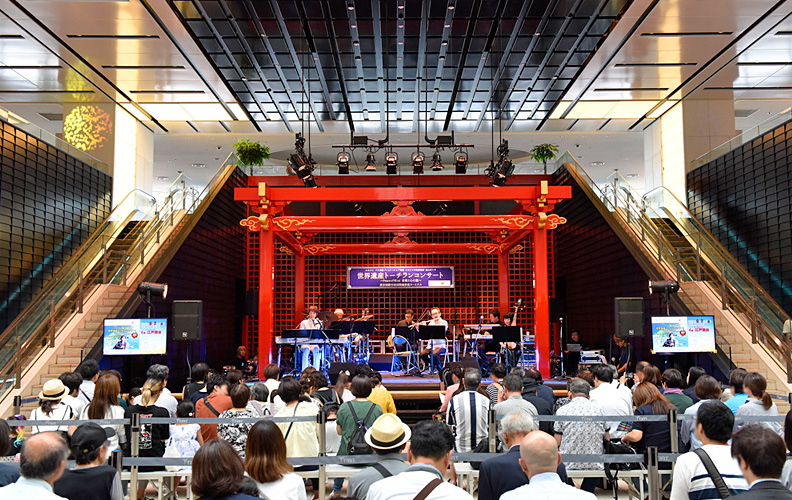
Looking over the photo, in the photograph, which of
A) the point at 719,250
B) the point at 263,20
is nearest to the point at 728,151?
the point at 719,250

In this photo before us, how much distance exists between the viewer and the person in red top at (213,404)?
18.9 feet

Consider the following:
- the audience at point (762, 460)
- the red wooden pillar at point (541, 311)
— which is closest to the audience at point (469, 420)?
the audience at point (762, 460)

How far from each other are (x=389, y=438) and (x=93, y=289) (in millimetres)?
9356

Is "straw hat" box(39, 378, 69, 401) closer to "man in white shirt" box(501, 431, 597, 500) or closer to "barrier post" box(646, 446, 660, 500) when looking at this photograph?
"man in white shirt" box(501, 431, 597, 500)

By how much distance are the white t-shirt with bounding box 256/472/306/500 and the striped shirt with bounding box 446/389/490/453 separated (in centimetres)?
258

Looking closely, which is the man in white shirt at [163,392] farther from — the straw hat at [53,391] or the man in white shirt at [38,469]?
the man in white shirt at [38,469]

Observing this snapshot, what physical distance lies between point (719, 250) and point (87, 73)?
41.2 ft

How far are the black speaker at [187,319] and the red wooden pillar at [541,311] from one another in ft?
19.5

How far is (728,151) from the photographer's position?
1391 centimetres

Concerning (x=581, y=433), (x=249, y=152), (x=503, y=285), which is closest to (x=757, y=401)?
(x=581, y=433)

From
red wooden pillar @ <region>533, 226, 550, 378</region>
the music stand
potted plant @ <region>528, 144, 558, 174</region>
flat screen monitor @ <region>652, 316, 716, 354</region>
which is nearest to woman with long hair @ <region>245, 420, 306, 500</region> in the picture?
flat screen monitor @ <region>652, 316, 716, 354</region>

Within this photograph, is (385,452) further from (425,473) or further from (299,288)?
(299,288)

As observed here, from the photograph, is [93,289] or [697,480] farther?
[93,289]

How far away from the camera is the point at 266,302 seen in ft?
40.8
